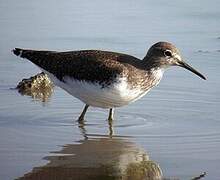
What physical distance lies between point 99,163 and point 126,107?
7.82 feet

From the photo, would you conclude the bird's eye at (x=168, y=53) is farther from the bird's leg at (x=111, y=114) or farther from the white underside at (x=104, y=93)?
the bird's leg at (x=111, y=114)

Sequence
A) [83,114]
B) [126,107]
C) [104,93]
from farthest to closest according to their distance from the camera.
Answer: [126,107] < [83,114] < [104,93]

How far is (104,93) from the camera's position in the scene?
7.92 metres

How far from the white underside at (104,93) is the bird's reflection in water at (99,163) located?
0.55 m

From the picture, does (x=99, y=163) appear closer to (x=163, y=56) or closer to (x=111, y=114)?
(x=111, y=114)

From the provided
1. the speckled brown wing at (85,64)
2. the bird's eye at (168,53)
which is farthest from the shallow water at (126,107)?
the bird's eye at (168,53)

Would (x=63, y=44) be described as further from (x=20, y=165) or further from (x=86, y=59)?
(x=20, y=165)

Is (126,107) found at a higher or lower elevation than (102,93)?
lower

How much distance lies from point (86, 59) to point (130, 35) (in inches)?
143

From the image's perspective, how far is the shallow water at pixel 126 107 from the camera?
6875 millimetres

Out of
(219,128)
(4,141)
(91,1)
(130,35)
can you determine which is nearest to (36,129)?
(4,141)

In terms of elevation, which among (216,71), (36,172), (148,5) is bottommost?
(36,172)

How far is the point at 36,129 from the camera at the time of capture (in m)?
7.75

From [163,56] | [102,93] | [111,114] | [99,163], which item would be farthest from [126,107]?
[99,163]
